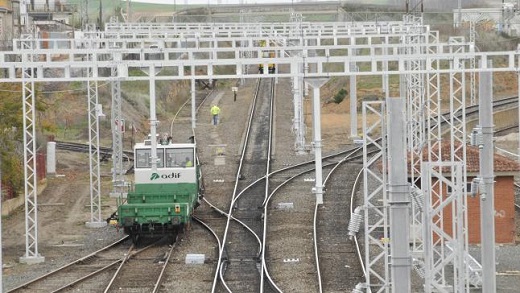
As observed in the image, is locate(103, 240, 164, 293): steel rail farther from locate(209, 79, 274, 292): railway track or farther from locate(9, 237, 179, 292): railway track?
locate(209, 79, 274, 292): railway track

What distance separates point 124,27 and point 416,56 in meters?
20.2

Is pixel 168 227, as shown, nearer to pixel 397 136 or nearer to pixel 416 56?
pixel 416 56

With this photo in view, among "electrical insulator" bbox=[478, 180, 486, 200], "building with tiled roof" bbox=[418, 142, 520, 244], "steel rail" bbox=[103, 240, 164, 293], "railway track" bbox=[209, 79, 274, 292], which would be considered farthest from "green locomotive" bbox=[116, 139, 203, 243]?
"electrical insulator" bbox=[478, 180, 486, 200]

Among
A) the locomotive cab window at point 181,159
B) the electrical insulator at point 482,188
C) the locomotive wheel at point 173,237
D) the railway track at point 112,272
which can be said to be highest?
the locomotive cab window at point 181,159

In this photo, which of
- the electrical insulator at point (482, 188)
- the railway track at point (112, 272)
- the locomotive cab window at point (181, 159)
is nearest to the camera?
the electrical insulator at point (482, 188)

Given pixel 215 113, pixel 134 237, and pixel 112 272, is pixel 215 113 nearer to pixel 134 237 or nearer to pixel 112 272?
pixel 134 237

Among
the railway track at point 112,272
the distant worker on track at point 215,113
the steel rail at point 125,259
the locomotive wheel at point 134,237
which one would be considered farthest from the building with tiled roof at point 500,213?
the distant worker on track at point 215,113

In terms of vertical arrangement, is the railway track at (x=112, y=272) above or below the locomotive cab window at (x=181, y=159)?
below

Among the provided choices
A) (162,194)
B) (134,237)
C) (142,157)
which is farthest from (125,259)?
(142,157)

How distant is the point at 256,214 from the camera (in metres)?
28.5

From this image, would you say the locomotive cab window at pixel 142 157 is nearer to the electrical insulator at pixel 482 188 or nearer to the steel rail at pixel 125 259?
the steel rail at pixel 125 259

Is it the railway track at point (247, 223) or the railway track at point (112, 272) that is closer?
the railway track at point (112, 272)

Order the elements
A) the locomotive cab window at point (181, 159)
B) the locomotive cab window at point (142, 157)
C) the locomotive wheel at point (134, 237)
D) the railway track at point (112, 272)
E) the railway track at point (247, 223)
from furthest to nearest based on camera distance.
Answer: the locomotive cab window at point (181, 159) < the locomotive cab window at point (142, 157) < the locomotive wheel at point (134, 237) < the railway track at point (247, 223) < the railway track at point (112, 272)

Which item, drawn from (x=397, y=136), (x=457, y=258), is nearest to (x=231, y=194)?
(x=457, y=258)
